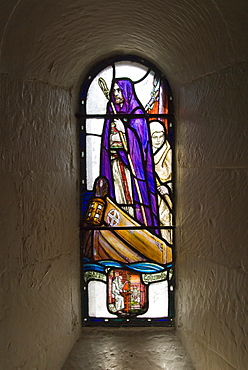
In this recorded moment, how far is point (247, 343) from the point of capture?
138 centimetres

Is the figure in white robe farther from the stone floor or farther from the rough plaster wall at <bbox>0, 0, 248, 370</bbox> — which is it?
the stone floor

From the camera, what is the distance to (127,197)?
92.9 inches

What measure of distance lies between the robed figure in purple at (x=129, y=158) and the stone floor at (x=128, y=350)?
1.93 feet

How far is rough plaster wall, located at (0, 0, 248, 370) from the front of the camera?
1.44 meters

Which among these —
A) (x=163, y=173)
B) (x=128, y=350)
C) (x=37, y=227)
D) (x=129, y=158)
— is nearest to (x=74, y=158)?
(x=129, y=158)

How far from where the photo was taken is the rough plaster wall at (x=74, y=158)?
1.44 metres

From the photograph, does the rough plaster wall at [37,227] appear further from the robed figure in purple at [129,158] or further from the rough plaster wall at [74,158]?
the robed figure in purple at [129,158]

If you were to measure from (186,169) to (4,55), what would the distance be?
105cm

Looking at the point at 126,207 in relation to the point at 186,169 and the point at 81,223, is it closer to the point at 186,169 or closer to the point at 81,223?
Answer: the point at 81,223

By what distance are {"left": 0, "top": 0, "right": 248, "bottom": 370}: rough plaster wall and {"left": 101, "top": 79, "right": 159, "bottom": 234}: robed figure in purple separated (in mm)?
205

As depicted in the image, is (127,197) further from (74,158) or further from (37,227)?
(37,227)

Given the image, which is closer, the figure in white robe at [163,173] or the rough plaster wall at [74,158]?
the rough plaster wall at [74,158]

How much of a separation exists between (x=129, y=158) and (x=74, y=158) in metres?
0.32

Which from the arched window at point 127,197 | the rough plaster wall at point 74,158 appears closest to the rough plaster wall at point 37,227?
the rough plaster wall at point 74,158
